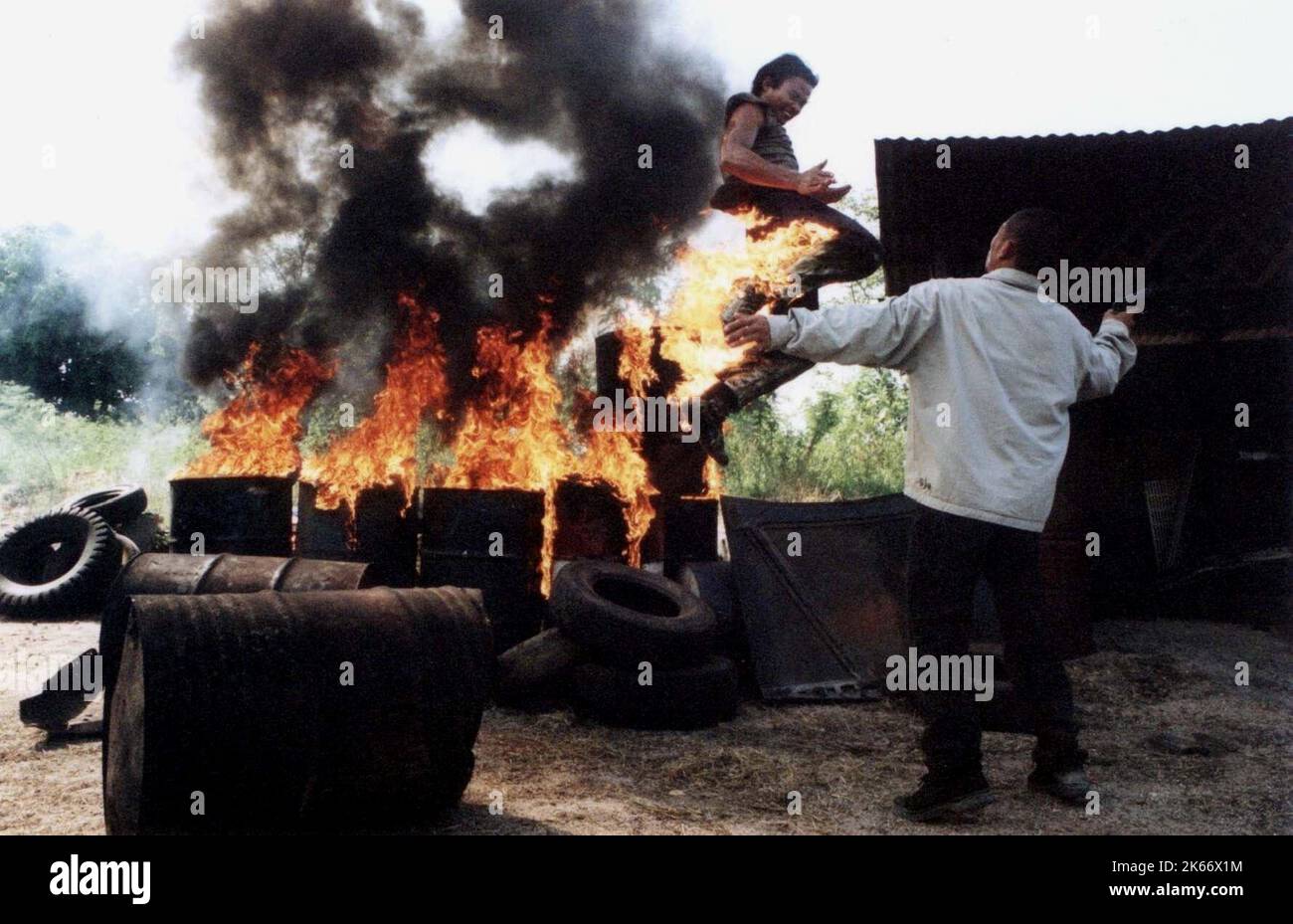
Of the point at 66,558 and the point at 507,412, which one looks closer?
the point at 507,412

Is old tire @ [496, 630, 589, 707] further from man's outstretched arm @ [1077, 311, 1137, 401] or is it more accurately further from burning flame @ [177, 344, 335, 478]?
man's outstretched arm @ [1077, 311, 1137, 401]

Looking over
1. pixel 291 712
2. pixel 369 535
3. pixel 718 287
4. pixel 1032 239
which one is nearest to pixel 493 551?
pixel 369 535

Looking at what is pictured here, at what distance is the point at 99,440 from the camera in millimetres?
26266

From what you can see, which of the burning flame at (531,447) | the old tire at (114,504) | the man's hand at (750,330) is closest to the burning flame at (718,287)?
the burning flame at (531,447)

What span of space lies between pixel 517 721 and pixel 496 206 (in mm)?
8045

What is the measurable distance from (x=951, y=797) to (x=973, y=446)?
145 centimetres

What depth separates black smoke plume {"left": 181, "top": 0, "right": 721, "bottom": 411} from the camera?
12133 mm

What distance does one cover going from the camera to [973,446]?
4090mm

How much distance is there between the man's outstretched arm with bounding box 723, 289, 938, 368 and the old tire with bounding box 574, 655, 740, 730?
2.64m

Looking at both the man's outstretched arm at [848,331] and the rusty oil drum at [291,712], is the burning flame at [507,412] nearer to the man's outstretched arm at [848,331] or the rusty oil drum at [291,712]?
the man's outstretched arm at [848,331]

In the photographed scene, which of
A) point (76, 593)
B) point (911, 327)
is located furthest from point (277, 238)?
point (911, 327)

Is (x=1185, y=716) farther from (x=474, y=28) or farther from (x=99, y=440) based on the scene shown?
(x=99, y=440)

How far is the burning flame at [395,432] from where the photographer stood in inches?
316

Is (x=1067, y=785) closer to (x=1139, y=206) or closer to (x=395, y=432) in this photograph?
(x=1139, y=206)
